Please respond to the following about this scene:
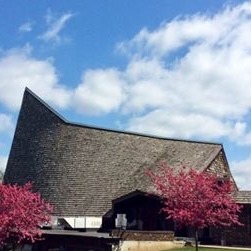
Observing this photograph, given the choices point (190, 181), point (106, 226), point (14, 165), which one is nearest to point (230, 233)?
point (190, 181)

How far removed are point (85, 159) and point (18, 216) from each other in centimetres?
2047

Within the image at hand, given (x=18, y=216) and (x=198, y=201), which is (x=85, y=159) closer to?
(x=18, y=216)

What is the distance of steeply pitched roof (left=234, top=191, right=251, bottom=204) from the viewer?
1405 inches

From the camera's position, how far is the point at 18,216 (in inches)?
1259

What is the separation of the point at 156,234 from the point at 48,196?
2020 cm

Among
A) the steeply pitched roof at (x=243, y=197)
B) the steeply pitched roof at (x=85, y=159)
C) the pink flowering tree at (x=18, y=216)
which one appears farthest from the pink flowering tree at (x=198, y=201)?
the steeply pitched roof at (x=85, y=159)

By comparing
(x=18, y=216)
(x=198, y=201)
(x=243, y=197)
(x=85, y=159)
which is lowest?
(x=18, y=216)

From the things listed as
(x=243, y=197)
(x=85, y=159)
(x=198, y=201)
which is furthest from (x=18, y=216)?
(x=85, y=159)

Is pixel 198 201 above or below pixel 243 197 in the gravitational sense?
below

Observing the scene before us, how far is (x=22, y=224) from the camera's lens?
3231 centimetres

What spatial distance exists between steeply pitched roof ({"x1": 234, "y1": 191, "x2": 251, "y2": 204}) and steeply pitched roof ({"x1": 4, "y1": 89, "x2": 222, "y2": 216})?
24.7 ft

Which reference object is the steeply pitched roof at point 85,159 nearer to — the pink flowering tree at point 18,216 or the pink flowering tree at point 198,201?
the pink flowering tree at point 18,216

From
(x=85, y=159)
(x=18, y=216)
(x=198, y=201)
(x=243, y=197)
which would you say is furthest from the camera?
(x=85, y=159)

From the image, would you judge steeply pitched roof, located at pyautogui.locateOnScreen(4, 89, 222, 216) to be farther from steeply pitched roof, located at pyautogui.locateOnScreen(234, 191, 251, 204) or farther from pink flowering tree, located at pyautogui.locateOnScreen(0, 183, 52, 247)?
pink flowering tree, located at pyautogui.locateOnScreen(0, 183, 52, 247)
